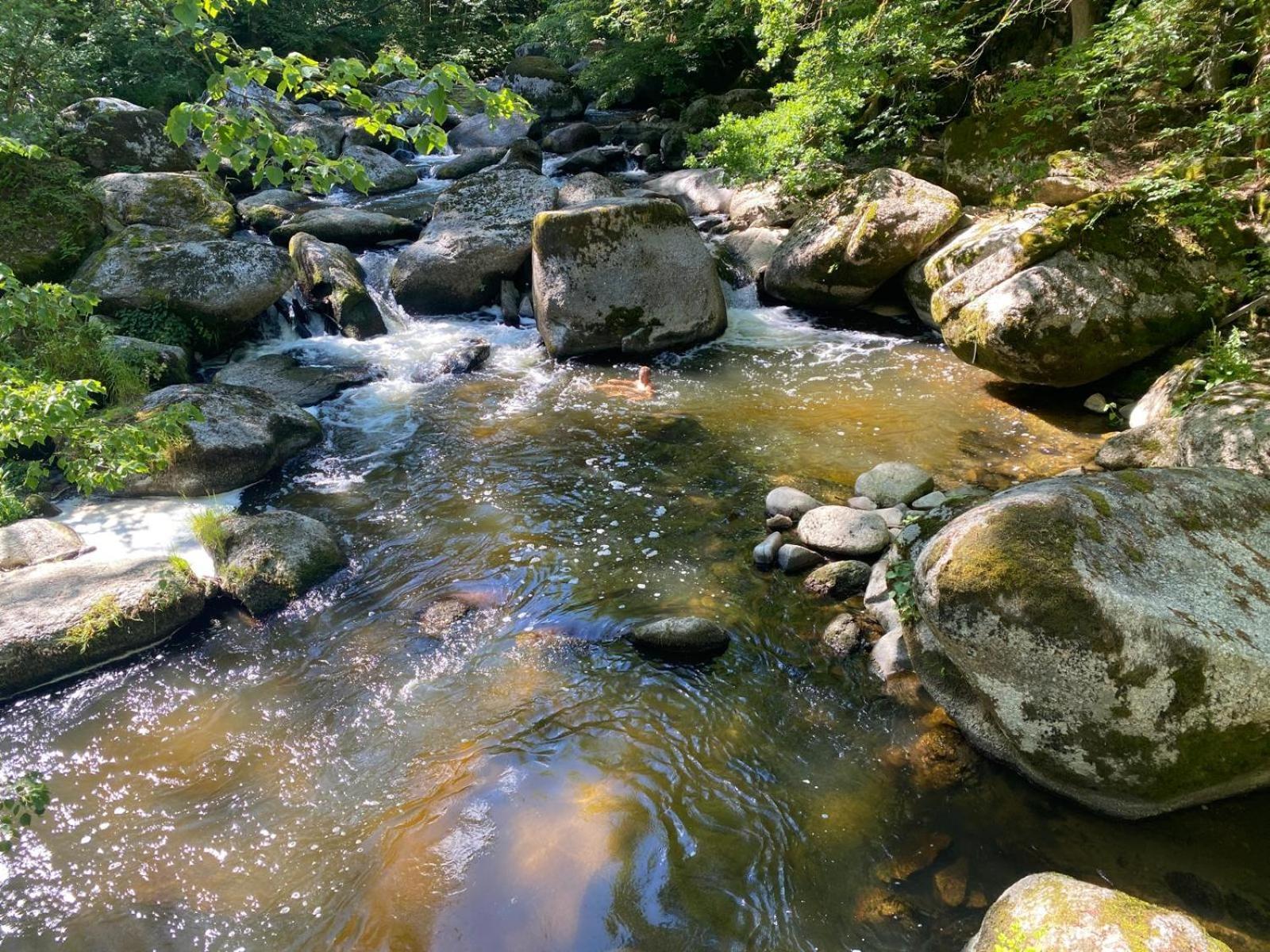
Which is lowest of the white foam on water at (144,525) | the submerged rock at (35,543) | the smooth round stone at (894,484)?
the smooth round stone at (894,484)

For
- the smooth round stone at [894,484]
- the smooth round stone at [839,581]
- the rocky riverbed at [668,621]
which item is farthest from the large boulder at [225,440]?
the smooth round stone at [894,484]

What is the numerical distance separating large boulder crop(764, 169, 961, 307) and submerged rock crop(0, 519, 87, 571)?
9.29 m

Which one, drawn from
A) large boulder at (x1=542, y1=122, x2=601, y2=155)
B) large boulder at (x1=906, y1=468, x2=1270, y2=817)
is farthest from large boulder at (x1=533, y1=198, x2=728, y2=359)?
large boulder at (x1=542, y1=122, x2=601, y2=155)

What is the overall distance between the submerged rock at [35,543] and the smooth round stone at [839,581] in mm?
6112

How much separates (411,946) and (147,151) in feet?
47.6

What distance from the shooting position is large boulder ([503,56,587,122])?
74.5ft

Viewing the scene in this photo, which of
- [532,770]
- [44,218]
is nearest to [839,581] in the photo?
[532,770]

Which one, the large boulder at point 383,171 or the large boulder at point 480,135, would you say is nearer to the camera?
the large boulder at point 383,171

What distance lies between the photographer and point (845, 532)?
19.2 feet

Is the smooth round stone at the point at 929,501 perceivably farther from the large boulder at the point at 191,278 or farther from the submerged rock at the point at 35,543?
the large boulder at the point at 191,278

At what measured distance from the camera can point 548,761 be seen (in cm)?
423

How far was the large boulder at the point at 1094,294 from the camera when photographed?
7461mm

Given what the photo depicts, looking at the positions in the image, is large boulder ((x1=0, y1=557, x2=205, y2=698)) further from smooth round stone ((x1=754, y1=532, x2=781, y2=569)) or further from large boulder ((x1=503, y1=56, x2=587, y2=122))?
large boulder ((x1=503, y1=56, x2=587, y2=122))

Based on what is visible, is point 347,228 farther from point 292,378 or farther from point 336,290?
point 292,378
